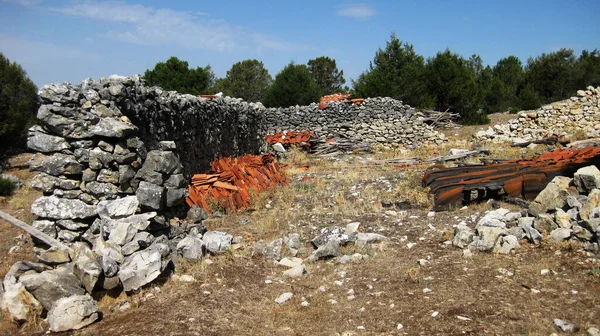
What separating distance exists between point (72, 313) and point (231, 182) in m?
5.82

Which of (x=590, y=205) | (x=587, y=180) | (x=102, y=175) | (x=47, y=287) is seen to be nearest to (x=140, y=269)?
(x=47, y=287)

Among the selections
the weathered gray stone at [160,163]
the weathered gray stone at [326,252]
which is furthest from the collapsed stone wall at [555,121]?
the weathered gray stone at [160,163]

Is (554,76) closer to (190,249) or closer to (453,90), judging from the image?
(453,90)

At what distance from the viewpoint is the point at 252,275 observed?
5.90 m

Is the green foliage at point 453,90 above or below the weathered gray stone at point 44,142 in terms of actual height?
above

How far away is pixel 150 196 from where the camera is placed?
671cm

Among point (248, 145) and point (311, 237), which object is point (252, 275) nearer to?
point (311, 237)

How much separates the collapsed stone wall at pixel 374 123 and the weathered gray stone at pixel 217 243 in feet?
46.3

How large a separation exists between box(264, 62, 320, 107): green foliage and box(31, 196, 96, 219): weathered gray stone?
Result: 22.3 meters

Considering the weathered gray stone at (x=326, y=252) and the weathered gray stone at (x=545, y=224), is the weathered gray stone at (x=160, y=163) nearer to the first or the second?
the weathered gray stone at (x=326, y=252)

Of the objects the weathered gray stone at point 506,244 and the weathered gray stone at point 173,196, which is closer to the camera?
the weathered gray stone at point 506,244

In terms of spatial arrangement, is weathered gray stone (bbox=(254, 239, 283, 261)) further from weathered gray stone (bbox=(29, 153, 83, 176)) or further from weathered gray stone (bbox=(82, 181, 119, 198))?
weathered gray stone (bbox=(29, 153, 83, 176))

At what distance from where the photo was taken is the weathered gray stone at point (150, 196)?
6.68m

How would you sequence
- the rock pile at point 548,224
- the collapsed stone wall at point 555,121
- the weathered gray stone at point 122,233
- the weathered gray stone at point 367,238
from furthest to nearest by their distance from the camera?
1. the collapsed stone wall at point 555,121
2. the weathered gray stone at point 367,238
3. the weathered gray stone at point 122,233
4. the rock pile at point 548,224
